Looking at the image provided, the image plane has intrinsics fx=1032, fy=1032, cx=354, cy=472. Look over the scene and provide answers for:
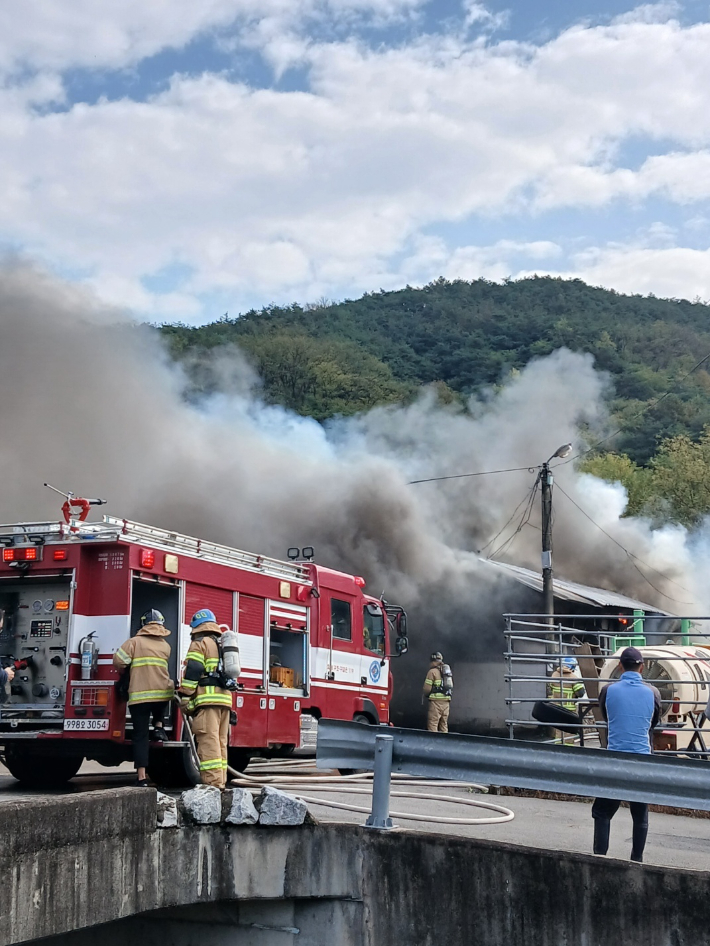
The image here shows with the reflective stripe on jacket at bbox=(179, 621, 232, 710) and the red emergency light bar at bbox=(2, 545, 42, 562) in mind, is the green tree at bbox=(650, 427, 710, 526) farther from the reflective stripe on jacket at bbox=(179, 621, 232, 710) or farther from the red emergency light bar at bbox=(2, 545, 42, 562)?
the reflective stripe on jacket at bbox=(179, 621, 232, 710)

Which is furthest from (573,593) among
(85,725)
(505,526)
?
(85,725)

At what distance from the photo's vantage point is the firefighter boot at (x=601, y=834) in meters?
6.32

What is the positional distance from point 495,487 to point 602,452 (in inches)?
1186

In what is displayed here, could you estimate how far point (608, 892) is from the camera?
5.05m

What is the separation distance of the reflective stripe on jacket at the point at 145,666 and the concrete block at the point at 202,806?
2.95 meters

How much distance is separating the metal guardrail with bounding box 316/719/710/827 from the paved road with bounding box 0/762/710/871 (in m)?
0.81

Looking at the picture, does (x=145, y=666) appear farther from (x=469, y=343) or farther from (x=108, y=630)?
(x=469, y=343)

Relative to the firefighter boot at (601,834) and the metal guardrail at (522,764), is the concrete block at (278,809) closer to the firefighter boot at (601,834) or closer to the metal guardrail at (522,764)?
the metal guardrail at (522,764)

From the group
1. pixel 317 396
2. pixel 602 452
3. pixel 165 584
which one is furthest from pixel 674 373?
pixel 165 584

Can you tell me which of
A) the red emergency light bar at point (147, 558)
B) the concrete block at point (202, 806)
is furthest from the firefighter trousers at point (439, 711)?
the concrete block at point (202, 806)

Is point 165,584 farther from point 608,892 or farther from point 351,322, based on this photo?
point 351,322

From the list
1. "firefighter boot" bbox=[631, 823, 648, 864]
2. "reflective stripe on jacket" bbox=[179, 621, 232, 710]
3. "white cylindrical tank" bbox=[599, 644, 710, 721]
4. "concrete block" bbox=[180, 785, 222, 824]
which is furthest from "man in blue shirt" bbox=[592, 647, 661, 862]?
"white cylindrical tank" bbox=[599, 644, 710, 721]

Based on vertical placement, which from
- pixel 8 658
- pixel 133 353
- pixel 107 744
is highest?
pixel 133 353

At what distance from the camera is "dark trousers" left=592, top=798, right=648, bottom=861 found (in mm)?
6258
